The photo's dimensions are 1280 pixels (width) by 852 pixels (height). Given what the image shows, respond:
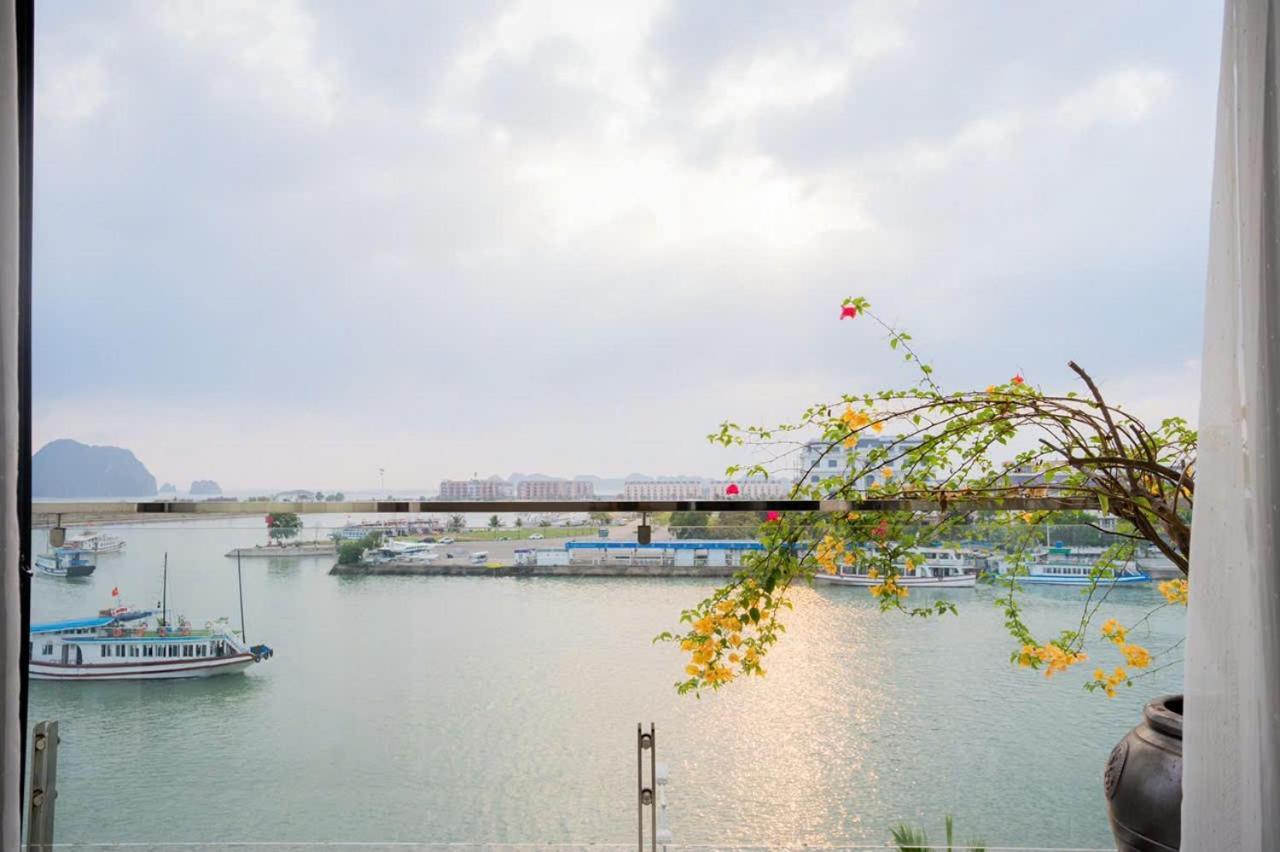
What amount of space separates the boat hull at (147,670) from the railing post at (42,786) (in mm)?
122

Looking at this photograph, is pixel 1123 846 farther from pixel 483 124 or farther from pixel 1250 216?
pixel 483 124

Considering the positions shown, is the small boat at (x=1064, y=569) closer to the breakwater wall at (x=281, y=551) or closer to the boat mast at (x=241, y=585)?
the breakwater wall at (x=281, y=551)

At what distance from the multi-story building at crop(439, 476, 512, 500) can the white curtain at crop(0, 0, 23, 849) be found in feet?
3.03

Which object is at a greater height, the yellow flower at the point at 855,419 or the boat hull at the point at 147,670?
the yellow flower at the point at 855,419

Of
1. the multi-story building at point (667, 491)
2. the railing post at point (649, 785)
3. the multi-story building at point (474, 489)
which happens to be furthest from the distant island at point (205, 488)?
the railing post at point (649, 785)

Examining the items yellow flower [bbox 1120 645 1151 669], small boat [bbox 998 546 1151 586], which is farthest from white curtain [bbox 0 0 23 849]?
yellow flower [bbox 1120 645 1151 669]

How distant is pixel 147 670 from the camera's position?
197cm

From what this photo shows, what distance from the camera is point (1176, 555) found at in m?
1.74

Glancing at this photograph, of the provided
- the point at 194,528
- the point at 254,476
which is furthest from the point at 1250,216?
the point at 254,476

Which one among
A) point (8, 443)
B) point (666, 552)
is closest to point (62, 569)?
point (8, 443)

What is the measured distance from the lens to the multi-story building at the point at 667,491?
1.97 m

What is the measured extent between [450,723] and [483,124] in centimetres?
174

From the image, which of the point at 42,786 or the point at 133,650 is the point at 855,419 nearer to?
the point at 133,650

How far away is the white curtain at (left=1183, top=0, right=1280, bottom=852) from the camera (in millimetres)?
1249
